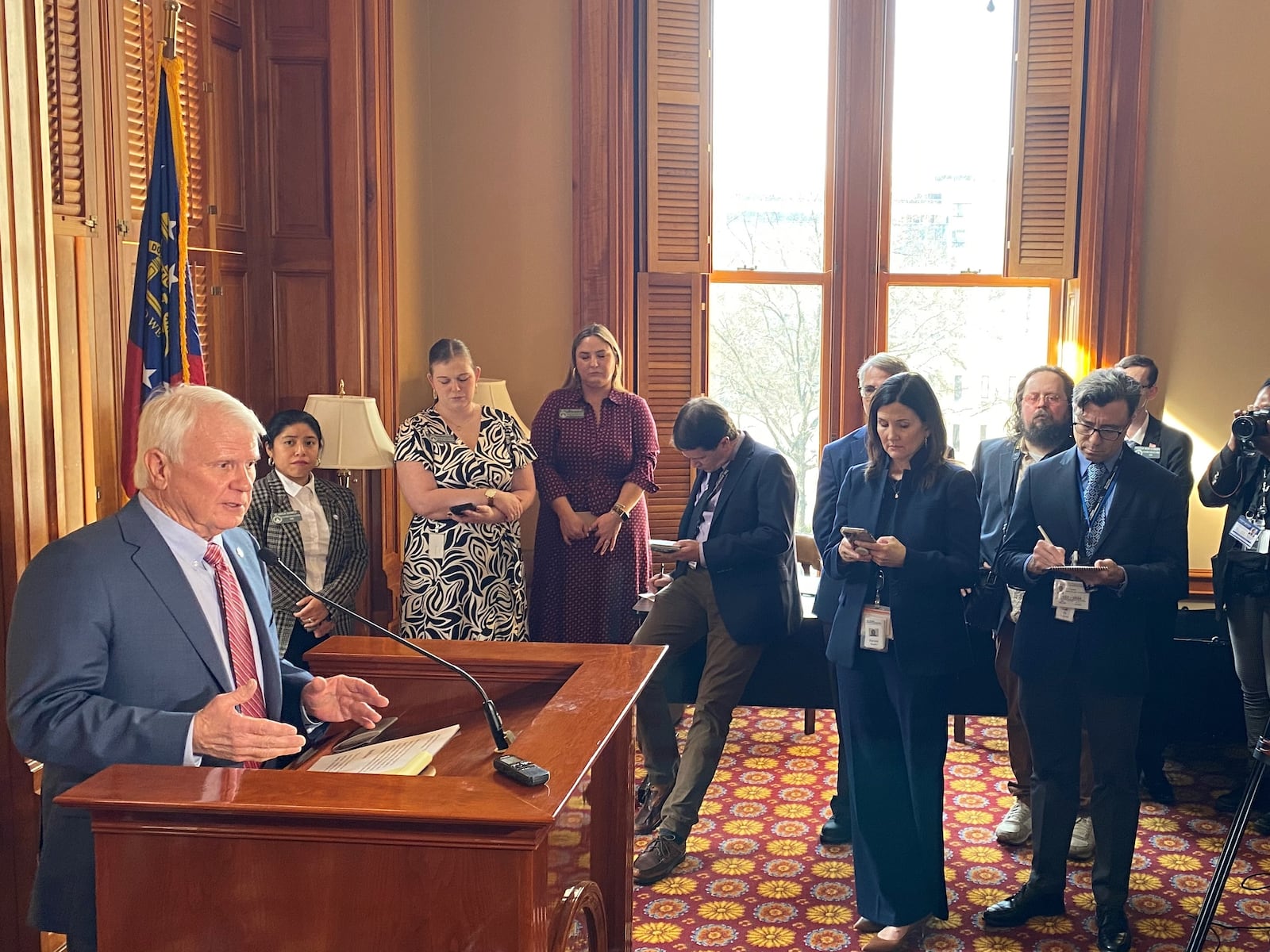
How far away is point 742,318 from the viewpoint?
6.26m

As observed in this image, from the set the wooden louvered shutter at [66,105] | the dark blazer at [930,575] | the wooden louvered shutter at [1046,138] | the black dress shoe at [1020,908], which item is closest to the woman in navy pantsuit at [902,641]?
the dark blazer at [930,575]

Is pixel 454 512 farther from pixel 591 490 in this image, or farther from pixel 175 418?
pixel 175 418

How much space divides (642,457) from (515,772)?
10.1ft

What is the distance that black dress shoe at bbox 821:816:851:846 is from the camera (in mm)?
4168

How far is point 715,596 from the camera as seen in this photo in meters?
4.16

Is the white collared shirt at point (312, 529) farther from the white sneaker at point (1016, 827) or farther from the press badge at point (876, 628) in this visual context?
the white sneaker at point (1016, 827)

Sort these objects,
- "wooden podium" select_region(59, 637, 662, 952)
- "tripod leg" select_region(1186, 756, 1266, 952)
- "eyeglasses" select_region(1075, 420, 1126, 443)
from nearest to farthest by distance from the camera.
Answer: "wooden podium" select_region(59, 637, 662, 952)
"tripod leg" select_region(1186, 756, 1266, 952)
"eyeglasses" select_region(1075, 420, 1126, 443)

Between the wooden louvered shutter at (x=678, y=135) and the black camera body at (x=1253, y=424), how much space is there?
2970 millimetres

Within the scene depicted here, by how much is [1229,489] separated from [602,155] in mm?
3177

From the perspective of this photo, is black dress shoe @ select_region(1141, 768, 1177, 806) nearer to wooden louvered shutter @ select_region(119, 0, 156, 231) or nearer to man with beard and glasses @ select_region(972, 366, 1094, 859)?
man with beard and glasses @ select_region(972, 366, 1094, 859)

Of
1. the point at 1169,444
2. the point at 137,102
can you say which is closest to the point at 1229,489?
the point at 1169,444

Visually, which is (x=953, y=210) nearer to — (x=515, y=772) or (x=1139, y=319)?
(x=1139, y=319)

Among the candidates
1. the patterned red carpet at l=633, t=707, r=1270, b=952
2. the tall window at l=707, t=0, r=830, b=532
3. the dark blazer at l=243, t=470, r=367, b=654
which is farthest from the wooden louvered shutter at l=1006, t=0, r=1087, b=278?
the dark blazer at l=243, t=470, r=367, b=654

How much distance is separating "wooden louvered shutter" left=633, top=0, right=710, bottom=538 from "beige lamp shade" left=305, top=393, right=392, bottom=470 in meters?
1.77
